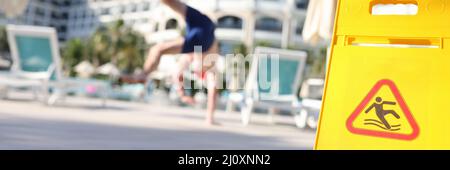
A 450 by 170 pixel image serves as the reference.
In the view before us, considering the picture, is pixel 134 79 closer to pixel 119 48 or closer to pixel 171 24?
pixel 119 48

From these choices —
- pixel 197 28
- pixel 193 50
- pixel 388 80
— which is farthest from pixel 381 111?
pixel 197 28

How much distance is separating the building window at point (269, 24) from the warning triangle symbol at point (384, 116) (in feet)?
159

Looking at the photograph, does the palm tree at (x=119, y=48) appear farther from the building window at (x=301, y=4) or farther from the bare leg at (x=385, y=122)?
the bare leg at (x=385, y=122)

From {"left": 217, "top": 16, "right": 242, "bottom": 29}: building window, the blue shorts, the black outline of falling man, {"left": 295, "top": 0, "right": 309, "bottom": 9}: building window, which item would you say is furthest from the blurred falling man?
{"left": 295, "top": 0, "right": 309, "bottom": 9}: building window

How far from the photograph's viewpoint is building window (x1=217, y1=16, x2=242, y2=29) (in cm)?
5009

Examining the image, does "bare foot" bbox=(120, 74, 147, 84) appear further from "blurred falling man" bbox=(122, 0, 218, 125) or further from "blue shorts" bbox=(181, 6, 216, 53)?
"blue shorts" bbox=(181, 6, 216, 53)

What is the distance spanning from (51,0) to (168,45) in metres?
88.8

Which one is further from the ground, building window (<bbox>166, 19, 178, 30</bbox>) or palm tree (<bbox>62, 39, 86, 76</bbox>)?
building window (<bbox>166, 19, 178, 30</bbox>)

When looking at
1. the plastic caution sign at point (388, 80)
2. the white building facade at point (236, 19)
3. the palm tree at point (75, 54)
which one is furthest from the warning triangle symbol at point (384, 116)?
the palm tree at point (75, 54)

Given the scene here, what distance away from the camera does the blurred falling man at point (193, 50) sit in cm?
405

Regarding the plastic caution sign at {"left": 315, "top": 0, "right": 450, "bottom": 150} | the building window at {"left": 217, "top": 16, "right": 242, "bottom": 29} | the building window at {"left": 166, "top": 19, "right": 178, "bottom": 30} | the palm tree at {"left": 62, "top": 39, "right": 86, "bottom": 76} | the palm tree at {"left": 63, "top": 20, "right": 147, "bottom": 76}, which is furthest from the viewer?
the palm tree at {"left": 62, "top": 39, "right": 86, "bottom": 76}

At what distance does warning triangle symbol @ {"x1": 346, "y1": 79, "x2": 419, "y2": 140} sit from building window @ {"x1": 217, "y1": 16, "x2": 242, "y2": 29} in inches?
1903

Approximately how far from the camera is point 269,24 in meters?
50.7
